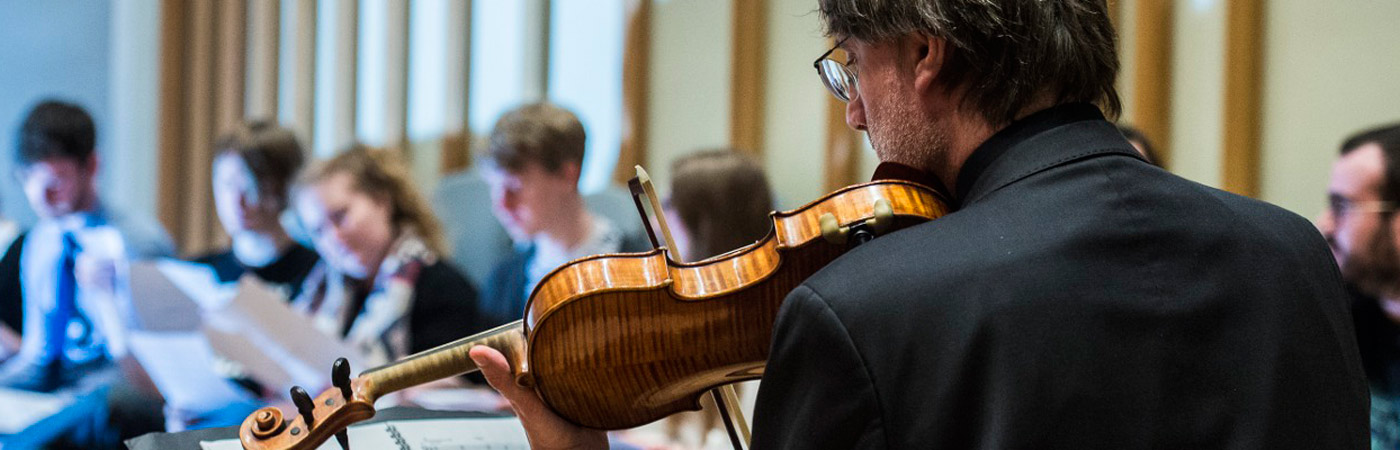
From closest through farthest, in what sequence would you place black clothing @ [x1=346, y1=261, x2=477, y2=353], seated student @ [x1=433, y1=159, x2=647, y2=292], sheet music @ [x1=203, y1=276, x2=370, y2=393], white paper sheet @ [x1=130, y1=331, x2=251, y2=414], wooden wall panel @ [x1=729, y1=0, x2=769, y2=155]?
sheet music @ [x1=203, y1=276, x2=370, y2=393] → white paper sheet @ [x1=130, y1=331, x2=251, y2=414] → black clothing @ [x1=346, y1=261, x2=477, y2=353] → wooden wall panel @ [x1=729, y1=0, x2=769, y2=155] → seated student @ [x1=433, y1=159, x2=647, y2=292]

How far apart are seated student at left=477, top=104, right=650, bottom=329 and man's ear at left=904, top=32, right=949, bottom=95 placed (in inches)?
78.1

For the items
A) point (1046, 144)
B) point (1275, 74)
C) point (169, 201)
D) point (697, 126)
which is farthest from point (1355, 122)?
point (169, 201)

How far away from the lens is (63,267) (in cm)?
406

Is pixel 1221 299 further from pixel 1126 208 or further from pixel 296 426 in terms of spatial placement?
pixel 296 426

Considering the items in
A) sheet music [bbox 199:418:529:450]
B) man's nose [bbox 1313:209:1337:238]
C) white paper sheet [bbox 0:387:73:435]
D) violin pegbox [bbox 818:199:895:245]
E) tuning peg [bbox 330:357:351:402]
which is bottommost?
white paper sheet [bbox 0:387:73:435]

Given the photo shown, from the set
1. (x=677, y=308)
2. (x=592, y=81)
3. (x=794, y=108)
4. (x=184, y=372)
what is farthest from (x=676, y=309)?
(x=592, y=81)

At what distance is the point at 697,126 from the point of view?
14.1ft

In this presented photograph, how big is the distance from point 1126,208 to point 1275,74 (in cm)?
202

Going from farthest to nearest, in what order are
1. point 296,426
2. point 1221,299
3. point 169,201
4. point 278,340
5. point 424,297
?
point 169,201
point 424,297
point 278,340
point 296,426
point 1221,299

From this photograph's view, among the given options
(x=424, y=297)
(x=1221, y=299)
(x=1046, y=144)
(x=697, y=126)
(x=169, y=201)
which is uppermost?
(x=1046, y=144)

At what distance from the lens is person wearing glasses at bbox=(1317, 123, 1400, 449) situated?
2.27 m

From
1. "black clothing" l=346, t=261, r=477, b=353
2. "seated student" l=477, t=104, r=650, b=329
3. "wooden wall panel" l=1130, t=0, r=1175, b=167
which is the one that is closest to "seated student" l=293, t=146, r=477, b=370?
"black clothing" l=346, t=261, r=477, b=353

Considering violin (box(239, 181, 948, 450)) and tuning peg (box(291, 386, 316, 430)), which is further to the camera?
tuning peg (box(291, 386, 316, 430))

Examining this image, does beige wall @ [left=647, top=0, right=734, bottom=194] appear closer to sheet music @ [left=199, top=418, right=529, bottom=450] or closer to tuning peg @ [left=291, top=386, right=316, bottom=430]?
sheet music @ [left=199, top=418, right=529, bottom=450]
